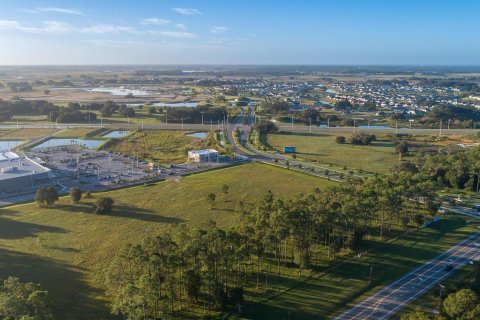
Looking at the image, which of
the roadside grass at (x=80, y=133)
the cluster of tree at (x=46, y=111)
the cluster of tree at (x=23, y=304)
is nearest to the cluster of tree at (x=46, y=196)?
the cluster of tree at (x=23, y=304)

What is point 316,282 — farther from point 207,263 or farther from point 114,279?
point 114,279

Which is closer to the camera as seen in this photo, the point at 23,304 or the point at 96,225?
the point at 23,304

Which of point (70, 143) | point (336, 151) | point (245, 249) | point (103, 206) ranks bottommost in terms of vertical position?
point (103, 206)

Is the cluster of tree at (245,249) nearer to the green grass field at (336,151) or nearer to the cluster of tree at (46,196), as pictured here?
the cluster of tree at (46,196)

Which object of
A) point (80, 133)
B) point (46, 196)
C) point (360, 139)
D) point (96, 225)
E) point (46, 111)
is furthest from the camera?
point (46, 111)

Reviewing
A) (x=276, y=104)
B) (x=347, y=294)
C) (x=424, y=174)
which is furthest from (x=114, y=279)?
(x=276, y=104)

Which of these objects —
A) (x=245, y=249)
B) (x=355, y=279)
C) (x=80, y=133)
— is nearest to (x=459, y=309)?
(x=355, y=279)

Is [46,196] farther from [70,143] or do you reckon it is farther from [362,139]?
[362,139]

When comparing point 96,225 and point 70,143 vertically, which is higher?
point 70,143
